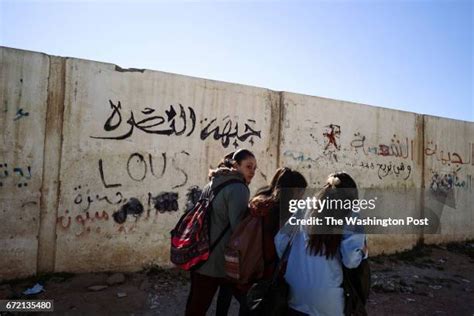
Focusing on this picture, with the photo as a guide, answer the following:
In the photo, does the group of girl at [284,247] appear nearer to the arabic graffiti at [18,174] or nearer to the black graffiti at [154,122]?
the black graffiti at [154,122]

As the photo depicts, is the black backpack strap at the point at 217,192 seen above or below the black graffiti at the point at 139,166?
below

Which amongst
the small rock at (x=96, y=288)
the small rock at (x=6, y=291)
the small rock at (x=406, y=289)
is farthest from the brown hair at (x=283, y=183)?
the small rock at (x=406, y=289)

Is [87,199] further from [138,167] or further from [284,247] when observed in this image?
[284,247]

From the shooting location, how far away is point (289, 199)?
2129 mm

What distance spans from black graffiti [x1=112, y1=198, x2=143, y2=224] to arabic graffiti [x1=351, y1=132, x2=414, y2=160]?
3501 mm

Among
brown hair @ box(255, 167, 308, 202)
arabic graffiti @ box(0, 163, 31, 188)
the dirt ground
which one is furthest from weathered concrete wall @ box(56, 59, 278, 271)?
brown hair @ box(255, 167, 308, 202)

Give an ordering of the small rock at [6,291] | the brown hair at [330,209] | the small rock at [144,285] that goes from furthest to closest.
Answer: the small rock at [144,285] → the small rock at [6,291] → the brown hair at [330,209]

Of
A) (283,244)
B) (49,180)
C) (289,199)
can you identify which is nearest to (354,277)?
(283,244)

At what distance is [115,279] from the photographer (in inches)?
158

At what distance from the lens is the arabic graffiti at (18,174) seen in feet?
12.3

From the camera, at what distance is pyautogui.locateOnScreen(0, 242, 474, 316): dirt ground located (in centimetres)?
354

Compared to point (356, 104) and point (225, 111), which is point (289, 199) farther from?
point (356, 104)

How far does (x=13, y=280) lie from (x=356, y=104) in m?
5.25

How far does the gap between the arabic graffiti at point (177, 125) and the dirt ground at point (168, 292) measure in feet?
5.33
